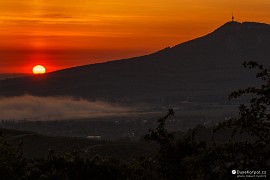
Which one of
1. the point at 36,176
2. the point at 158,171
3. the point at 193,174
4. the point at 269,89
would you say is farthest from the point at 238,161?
the point at 36,176

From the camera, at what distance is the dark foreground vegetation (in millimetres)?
30094

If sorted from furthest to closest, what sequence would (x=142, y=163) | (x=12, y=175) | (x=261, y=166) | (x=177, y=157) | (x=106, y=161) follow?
(x=106, y=161)
(x=142, y=163)
(x=177, y=157)
(x=12, y=175)
(x=261, y=166)

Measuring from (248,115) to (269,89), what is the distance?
5.03ft

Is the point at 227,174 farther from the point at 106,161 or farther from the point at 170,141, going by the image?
the point at 106,161

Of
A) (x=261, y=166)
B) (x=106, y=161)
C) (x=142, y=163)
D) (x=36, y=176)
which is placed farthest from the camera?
(x=106, y=161)

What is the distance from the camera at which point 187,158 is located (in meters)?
38.8

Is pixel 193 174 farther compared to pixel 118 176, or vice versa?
pixel 118 176

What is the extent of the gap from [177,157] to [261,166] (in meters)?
27.7

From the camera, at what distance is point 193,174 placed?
5431 centimetres

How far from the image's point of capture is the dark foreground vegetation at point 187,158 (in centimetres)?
3009

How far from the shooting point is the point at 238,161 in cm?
3002

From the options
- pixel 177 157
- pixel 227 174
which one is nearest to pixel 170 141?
pixel 177 157

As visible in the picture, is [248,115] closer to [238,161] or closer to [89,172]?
[238,161]

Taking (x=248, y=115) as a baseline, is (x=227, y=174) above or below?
below
